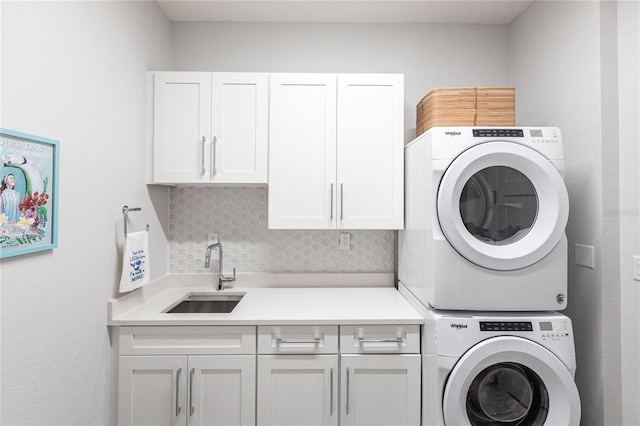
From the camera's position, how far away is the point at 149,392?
68.6 inches

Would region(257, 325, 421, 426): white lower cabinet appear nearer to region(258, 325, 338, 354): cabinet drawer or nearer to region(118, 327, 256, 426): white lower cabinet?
region(258, 325, 338, 354): cabinet drawer

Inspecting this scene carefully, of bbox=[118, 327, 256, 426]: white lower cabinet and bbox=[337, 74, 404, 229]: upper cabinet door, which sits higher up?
bbox=[337, 74, 404, 229]: upper cabinet door

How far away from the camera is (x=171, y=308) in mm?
2035

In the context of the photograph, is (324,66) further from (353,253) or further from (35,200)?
(35,200)

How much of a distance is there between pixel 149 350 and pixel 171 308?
1.05ft

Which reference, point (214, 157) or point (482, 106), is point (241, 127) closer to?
point (214, 157)

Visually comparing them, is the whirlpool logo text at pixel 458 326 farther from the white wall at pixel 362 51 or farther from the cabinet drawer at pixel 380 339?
the white wall at pixel 362 51

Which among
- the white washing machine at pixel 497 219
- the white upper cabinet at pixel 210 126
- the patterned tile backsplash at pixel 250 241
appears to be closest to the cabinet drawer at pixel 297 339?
the white washing machine at pixel 497 219

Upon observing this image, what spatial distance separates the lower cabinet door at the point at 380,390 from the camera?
69.2 inches

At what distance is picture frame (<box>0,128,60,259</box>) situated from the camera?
1.13m

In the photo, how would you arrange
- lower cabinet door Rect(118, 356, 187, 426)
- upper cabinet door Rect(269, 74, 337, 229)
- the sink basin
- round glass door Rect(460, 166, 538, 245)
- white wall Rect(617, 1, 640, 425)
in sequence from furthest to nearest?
1. the sink basin
2. upper cabinet door Rect(269, 74, 337, 229)
3. lower cabinet door Rect(118, 356, 187, 426)
4. round glass door Rect(460, 166, 538, 245)
5. white wall Rect(617, 1, 640, 425)

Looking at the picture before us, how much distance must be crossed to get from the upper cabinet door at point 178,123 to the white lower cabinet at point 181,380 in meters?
0.90

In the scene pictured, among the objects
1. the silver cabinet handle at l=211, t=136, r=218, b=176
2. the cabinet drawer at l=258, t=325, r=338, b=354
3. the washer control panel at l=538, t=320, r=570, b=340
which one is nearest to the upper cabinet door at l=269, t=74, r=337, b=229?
the silver cabinet handle at l=211, t=136, r=218, b=176

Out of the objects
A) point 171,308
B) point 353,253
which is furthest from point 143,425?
point 353,253
